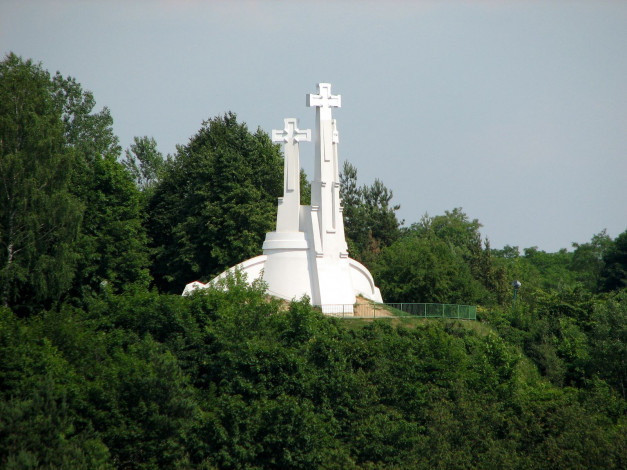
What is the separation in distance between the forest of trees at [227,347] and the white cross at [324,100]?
8413 millimetres

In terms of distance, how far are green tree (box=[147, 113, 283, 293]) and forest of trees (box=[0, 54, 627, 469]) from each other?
0.13m

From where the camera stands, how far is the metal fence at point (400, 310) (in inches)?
1834

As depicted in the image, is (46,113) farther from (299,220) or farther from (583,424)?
(583,424)

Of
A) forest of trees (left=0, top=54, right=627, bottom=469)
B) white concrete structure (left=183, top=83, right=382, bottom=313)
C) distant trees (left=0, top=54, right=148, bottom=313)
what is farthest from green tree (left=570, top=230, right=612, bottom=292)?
distant trees (left=0, top=54, right=148, bottom=313)

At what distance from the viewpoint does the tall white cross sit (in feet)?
→ 160

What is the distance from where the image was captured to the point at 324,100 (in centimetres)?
4853

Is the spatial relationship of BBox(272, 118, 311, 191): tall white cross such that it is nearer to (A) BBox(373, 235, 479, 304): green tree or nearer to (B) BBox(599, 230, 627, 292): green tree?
(A) BBox(373, 235, 479, 304): green tree

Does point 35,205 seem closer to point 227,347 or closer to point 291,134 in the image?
point 227,347

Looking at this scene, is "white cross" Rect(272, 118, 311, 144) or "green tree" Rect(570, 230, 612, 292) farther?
"green tree" Rect(570, 230, 612, 292)

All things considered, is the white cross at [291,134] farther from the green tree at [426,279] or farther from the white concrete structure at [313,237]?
the green tree at [426,279]

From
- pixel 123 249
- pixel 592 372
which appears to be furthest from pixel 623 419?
pixel 123 249

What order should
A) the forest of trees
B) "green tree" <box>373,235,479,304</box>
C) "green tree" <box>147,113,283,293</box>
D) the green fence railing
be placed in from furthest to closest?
"green tree" <box>373,235,479,304</box> → "green tree" <box>147,113,283,293</box> → the green fence railing → the forest of trees

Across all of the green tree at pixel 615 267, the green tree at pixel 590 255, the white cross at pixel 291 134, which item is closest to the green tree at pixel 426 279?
the white cross at pixel 291 134

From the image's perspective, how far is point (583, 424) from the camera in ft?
116
